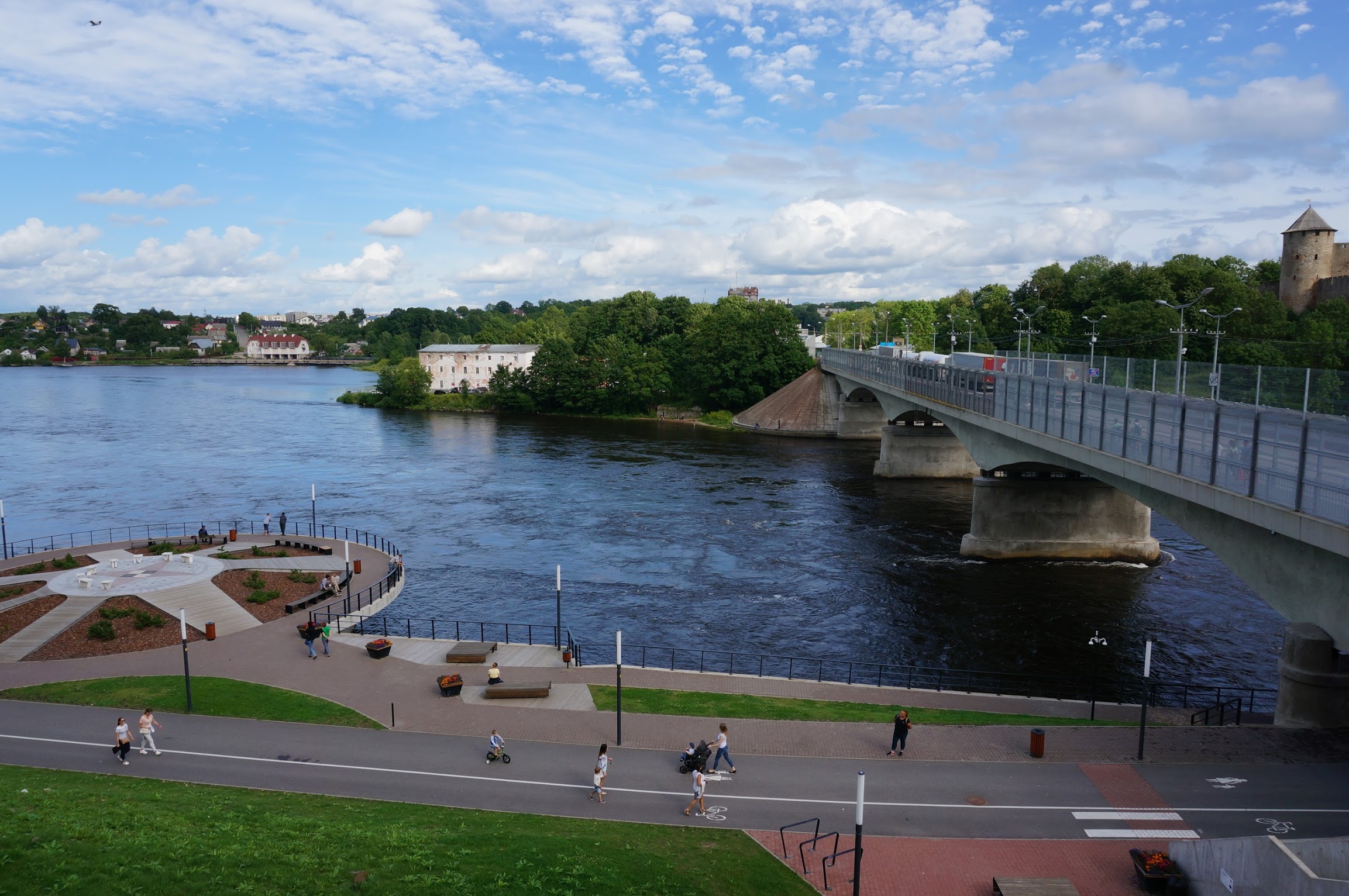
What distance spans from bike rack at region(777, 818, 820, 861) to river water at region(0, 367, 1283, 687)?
16.5 m

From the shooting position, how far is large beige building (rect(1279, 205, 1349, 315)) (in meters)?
112

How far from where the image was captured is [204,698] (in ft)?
87.9

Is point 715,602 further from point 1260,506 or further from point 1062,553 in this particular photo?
point 1260,506

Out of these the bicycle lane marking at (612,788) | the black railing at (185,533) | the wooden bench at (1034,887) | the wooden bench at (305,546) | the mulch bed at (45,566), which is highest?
the wooden bench at (1034,887)

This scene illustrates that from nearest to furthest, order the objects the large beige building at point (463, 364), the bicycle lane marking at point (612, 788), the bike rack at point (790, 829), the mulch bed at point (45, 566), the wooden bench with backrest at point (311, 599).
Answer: the bike rack at point (790, 829) < the bicycle lane marking at point (612, 788) < the wooden bench with backrest at point (311, 599) < the mulch bed at point (45, 566) < the large beige building at point (463, 364)

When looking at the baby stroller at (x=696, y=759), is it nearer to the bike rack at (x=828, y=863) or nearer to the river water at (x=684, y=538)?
the bike rack at (x=828, y=863)

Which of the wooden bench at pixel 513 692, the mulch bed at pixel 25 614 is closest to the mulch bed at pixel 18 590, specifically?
the mulch bed at pixel 25 614

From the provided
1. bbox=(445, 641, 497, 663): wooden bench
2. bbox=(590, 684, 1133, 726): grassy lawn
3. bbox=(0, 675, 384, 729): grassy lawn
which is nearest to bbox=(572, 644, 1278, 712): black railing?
bbox=(590, 684, 1133, 726): grassy lawn

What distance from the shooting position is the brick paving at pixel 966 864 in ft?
56.7

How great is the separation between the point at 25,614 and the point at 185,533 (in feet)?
63.8

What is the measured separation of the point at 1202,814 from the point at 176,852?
21.1 metres

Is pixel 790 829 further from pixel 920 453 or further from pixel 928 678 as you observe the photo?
pixel 920 453

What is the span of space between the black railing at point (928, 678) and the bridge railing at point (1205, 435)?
844 cm

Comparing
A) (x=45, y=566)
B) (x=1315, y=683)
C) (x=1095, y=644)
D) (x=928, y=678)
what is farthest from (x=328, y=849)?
(x=45, y=566)
